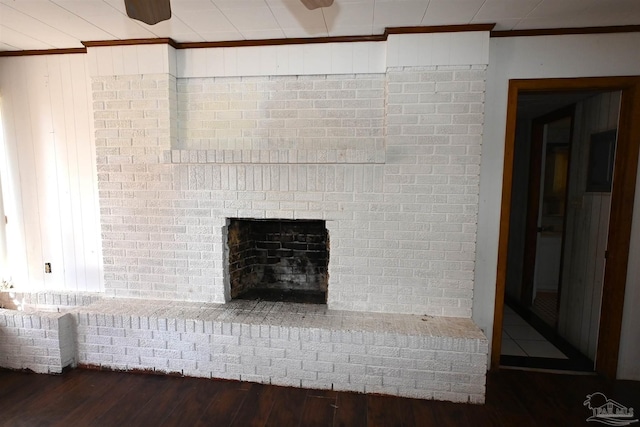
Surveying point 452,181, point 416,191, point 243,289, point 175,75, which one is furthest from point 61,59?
point 452,181

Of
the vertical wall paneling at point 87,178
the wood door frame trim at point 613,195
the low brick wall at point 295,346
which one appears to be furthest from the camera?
the vertical wall paneling at point 87,178

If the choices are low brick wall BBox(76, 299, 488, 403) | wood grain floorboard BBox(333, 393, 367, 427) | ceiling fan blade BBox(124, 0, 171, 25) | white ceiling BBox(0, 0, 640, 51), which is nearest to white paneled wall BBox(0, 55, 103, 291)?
white ceiling BBox(0, 0, 640, 51)

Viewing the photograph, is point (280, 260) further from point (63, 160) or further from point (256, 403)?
point (63, 160)

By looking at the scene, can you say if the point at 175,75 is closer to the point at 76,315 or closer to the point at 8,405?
the point at 76,315

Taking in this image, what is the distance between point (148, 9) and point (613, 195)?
10.1 ft

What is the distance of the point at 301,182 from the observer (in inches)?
96.3

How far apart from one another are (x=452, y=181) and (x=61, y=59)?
133 inches

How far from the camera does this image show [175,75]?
256 cm

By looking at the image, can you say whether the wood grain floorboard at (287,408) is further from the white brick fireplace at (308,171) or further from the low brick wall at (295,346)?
the white brick fireplace at (308,171)

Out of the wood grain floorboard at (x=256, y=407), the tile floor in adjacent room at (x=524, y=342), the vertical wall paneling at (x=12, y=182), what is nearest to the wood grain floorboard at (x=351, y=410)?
the wood grain floorboard at (x=256, y=407)

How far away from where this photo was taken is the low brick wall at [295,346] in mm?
2143

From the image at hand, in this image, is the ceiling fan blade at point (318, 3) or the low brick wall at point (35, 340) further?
the low brick wall at point (35, 340)

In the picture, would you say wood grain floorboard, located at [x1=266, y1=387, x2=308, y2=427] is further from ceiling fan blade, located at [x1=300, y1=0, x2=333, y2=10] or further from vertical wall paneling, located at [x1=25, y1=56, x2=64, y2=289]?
vertical wall paneling, located at [x1=25, y1=56, x2=64, y2=289]

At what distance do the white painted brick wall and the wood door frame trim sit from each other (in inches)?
10.8
